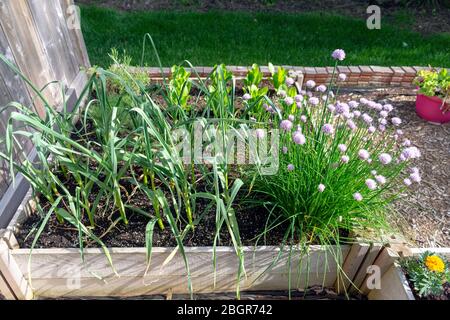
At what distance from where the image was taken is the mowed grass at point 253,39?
326cm

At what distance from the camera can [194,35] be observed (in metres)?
3.66

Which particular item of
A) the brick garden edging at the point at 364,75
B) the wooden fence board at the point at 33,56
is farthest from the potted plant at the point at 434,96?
the wooden fence board at the point at 33,56

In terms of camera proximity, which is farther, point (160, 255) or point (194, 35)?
point (194, 35)

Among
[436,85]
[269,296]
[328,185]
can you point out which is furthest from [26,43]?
[436,85]

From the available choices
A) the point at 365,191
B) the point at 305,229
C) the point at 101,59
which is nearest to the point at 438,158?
the point at 365,191

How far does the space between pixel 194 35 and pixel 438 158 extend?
258cm

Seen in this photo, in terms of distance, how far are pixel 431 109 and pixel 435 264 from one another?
152 cm

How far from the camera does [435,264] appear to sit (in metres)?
1.32

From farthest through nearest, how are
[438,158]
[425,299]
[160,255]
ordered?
[438,158] < [160,255] < [425,299]

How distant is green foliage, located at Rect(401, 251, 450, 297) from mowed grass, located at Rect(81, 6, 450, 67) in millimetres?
2236

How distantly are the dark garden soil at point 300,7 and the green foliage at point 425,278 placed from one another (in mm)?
3555

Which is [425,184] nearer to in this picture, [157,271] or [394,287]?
[394,287]

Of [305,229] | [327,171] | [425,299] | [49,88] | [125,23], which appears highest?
[125,23]

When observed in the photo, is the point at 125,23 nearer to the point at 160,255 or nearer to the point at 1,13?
the point at 1,13
